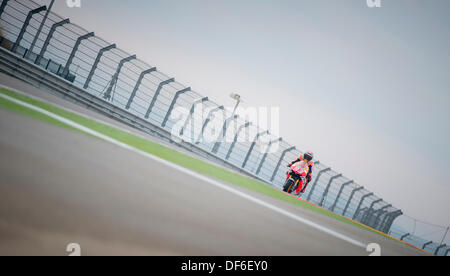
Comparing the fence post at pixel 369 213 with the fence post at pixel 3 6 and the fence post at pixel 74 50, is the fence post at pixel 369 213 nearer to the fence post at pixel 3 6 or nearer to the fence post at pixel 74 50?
the fence post at pixel 74 50

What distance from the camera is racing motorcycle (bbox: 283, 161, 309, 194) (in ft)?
28.6

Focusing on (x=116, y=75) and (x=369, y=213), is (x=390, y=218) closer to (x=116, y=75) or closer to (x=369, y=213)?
(x=369, y=213)

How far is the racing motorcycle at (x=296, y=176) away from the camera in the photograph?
8.71 m

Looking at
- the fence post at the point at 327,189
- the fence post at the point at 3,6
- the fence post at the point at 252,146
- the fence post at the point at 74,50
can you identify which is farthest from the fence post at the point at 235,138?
the fence post at the point at 3,6

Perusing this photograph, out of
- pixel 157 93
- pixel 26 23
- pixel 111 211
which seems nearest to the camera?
pixel 111 211

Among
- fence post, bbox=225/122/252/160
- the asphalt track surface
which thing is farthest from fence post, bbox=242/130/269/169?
the asphalt track surface

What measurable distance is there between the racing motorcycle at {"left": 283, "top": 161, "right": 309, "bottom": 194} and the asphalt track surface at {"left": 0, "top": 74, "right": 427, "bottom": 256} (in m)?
5.97

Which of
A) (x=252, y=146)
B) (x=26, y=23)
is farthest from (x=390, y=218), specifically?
(x=26, y=23)

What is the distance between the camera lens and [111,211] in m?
1.50

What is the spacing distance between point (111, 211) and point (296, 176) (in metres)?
7.79

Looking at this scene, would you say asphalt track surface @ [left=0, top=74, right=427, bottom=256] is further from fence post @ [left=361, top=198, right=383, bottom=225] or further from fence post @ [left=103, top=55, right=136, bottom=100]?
fence post @ [left=361, top=198, right=383, bottom=225]

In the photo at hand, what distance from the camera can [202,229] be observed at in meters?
1.74
